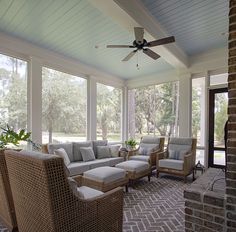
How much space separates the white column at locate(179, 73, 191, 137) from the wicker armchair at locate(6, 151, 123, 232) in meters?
4.53

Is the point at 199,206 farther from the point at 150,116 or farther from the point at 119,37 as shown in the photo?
the point at 150,116

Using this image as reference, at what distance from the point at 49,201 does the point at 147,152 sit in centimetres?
420

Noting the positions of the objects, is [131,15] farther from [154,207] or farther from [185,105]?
[185,105]

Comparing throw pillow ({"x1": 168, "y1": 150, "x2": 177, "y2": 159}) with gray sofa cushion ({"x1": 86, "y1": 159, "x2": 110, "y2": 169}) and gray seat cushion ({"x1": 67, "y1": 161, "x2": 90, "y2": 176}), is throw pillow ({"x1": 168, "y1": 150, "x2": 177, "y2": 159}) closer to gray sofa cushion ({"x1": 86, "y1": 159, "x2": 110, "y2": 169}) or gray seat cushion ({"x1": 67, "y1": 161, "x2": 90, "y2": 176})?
gray sofa cushion ({"x1": 86, "y1": 159, "x2": 110, "y2": 169})

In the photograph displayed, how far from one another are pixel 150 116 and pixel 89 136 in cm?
237

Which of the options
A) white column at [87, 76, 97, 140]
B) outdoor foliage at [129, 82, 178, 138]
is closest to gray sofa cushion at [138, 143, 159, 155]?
outdoor foliage at [129, 82, 178, 138]

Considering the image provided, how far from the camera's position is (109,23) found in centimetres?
377

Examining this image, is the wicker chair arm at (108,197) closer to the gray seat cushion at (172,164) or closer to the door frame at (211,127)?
the gray seat cushion at (172,164)

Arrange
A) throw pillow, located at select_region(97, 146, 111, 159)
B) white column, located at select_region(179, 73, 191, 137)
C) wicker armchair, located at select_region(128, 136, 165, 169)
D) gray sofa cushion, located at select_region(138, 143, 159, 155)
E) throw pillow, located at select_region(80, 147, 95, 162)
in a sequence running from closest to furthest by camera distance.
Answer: throw pillow, located at select_region(80, 147, 95, 162) → wicker armchair, located at select_region(128, 136, 165, 169) → throw pillow, located at select_region(97, 146, 111, 159) → gray sofa cushion, located at select_region(138, 143, 159, 155) → white column, located at select_region(179, 73, 191, 137)

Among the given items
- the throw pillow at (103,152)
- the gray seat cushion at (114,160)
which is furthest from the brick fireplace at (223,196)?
the throw pillow at (103,152)

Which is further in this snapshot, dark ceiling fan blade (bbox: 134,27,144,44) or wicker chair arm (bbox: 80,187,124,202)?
dark ceiling fan blade (bbox: 134,27,144,44)

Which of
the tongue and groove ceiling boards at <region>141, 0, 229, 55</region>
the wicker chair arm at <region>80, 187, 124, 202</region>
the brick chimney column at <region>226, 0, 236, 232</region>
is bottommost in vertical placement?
the wicker chair arm at <region>80, 187, 124, 202</region>

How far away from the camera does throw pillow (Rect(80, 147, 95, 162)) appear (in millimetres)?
4875

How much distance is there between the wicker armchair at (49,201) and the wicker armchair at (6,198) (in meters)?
0.41
